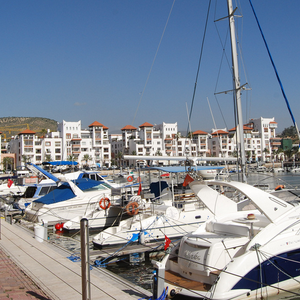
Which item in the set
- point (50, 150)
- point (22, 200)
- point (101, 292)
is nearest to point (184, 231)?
point (101, 292)

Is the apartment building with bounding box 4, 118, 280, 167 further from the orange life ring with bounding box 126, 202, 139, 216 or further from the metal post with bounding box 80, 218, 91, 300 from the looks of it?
the metal post with bounding box 80, 218, 91, 300

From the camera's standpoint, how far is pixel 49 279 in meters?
7.83

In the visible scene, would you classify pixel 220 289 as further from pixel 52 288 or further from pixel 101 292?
pixel 52 288

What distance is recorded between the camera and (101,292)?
695 centimetres

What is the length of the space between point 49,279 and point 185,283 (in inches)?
121

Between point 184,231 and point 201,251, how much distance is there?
6.42m

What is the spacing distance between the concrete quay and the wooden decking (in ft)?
2.42

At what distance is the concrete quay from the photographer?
687 centimetres

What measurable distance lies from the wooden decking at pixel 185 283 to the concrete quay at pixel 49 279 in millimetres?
737

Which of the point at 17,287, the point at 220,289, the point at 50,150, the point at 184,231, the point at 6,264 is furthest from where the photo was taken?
the point at 50,150

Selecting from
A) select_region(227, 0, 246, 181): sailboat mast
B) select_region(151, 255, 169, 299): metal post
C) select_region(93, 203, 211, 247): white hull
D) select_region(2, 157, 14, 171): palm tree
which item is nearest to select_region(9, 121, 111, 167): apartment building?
select_region(2, 157, 14, 171): palm tree

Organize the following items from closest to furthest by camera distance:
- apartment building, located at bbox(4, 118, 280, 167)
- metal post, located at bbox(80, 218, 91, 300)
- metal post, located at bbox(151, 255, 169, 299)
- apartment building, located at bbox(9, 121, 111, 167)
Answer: metal post, located at bbox(80, 218, 91, 300), metal post, located at bbox(151, 255, 169, 299), apartment building, located at bbox(9, 121, 111, 167), apartment building, located at bbox(4, 118, 280, 167)

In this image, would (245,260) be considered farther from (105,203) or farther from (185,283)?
(105,203)

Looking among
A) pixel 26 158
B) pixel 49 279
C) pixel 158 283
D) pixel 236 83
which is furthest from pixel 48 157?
pixel 158 283
